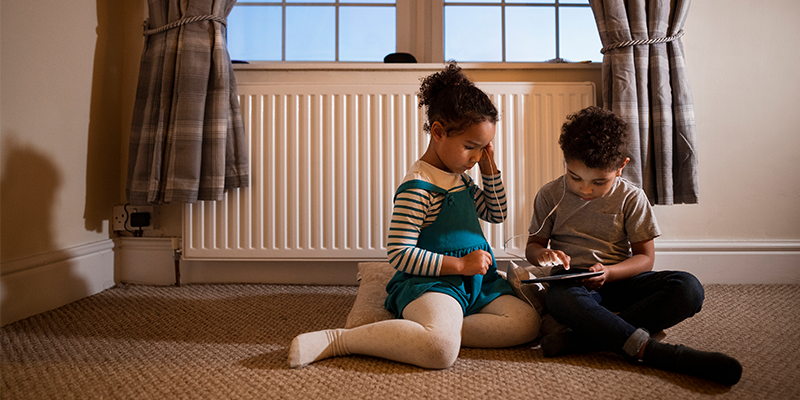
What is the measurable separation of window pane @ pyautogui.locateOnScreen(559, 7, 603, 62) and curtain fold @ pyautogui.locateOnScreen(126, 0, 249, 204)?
125 centimetres

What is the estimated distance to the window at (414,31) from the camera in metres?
1.81

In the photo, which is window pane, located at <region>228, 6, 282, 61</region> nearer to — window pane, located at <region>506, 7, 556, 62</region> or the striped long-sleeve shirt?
window pane, located at <region>506, 7, 556, 62</region>

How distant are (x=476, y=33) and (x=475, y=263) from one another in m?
1.16

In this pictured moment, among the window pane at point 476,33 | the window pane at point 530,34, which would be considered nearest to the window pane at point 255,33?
the window pane at point 476,33

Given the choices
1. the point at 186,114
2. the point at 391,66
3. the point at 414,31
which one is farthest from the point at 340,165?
the point at 414,31

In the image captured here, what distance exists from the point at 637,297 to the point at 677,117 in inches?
31.7

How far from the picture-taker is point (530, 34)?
5.97 feet

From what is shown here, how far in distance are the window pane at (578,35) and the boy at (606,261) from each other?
841 mm

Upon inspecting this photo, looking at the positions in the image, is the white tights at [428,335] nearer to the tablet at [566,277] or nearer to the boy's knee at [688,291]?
the tablet at [566,277]

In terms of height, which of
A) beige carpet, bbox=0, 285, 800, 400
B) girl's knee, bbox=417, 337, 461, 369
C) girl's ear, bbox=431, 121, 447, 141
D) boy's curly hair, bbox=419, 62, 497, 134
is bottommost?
beige carpet, bbox=0, 285, 800, 400

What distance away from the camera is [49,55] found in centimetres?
137

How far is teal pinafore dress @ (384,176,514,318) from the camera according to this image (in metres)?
1.01

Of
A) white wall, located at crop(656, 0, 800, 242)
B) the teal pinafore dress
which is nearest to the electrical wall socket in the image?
the teal pinafore dress

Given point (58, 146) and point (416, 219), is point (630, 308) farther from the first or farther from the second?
point (58, 146)
